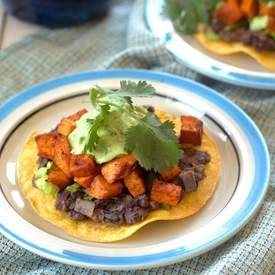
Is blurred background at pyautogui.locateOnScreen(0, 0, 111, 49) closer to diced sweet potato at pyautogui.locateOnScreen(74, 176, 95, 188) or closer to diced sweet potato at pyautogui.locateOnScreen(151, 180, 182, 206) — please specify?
diced sweet potato at pyautogui.locateOnScreen(74, 176, 95, 188)

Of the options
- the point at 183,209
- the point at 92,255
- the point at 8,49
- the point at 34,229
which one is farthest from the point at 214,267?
the point at 8,49

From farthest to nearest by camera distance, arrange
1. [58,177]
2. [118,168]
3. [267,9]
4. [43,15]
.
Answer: [43,15], [267,9], [58,177], [118,168]

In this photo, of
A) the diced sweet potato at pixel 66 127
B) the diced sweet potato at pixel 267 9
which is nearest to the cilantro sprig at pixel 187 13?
the diced sweet potato at pixel 267 9

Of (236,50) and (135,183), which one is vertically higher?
(135,183)

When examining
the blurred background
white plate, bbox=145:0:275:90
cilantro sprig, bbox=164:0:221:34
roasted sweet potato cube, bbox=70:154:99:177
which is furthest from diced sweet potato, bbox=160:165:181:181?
the blurred background

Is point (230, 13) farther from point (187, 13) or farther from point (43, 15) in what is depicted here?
point (43, 15)

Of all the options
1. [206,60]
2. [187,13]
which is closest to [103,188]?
[206,60]
